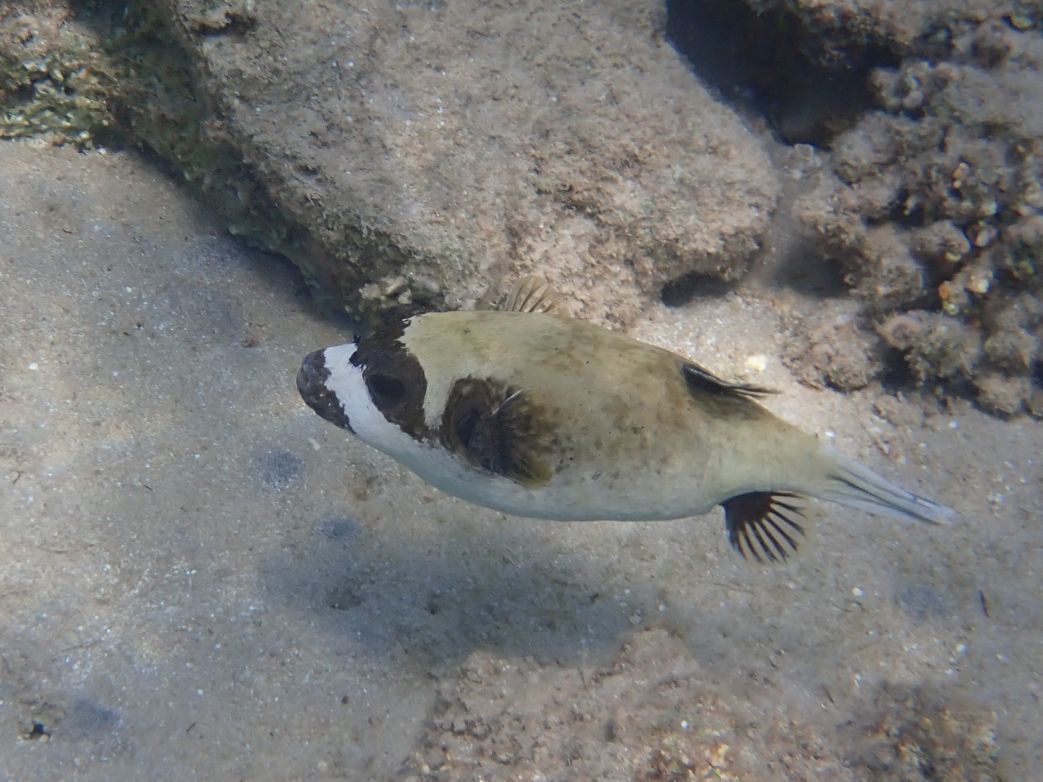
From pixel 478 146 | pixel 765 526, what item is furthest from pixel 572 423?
pixel 478 146

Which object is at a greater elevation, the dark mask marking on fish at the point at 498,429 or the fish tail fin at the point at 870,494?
the fish tail fin at the point at 870,494

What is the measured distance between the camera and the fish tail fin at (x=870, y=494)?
2.35 meters

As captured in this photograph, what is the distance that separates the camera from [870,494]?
2.38 m

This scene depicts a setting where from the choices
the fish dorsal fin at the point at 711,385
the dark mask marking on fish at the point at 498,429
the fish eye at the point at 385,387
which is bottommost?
the fish eye at the point at 385,387

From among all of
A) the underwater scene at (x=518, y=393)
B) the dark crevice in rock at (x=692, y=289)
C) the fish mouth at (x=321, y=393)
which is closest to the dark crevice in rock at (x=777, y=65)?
the underwater scene at (x=518, y=393)

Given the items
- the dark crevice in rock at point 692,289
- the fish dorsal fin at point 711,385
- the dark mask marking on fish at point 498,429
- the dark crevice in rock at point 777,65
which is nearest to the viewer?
the dark mask marking on fish at point 498,429

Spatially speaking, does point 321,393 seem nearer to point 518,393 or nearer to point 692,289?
point 518,393

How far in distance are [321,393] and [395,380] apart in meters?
0.34

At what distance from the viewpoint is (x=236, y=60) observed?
3.63 m

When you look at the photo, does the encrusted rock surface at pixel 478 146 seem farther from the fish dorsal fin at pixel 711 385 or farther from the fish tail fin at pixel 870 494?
the fish tail fin at pixel 870 494

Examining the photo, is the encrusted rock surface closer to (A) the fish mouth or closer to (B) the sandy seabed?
(B) the sandy seabed

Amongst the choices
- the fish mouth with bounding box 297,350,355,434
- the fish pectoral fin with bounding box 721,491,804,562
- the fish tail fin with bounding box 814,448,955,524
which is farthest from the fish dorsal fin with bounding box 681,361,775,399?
the fish mouth with bounding box 297,350,355,434

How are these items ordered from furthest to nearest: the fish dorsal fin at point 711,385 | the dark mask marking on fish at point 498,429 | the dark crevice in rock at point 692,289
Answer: the dark crevice in rock at point 692,289
the fish dorsal fin at point 711,385
the dark mask marking on fish at point 498,429

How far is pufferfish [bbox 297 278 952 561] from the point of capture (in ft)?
7.70
